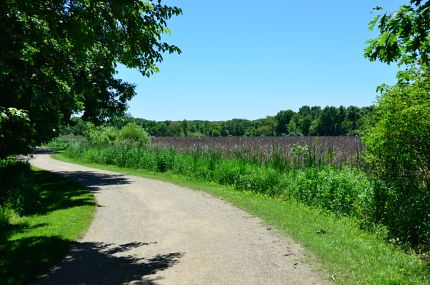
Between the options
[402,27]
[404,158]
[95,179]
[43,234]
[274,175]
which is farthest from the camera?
[95,179]

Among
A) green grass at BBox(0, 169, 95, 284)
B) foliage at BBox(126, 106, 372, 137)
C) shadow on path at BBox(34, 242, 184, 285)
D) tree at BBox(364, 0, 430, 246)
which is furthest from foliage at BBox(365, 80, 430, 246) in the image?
foliage at BBox(126, 106, 372, 137)

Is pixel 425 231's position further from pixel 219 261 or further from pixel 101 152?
pixel 101 152

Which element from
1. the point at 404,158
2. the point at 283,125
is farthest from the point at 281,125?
the point at 404,158

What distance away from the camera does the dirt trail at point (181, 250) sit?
7527mm

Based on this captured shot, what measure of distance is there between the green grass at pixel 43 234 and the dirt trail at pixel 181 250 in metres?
0.37

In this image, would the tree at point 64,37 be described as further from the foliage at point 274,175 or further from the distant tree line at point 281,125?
the distant tree line at point 281,125

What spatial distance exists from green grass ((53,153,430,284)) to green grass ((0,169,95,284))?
5.46 metres

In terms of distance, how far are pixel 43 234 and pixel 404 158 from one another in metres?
9.91

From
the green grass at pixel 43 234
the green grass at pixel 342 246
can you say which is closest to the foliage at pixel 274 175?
the green grass at pixel 342 246

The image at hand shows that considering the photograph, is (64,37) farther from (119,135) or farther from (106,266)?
(119,135)

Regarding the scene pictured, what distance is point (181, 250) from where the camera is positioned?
9.28m

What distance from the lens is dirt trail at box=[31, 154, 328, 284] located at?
7527 millimetres

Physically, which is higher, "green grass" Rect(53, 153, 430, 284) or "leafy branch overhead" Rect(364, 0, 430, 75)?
"leafy branch overhead" Rect(364, 0, 430, 75)

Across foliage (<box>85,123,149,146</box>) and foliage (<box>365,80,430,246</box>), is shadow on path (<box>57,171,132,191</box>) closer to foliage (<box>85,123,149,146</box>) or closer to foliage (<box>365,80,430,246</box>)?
foliage (<box>365,80,430,246</box>)
